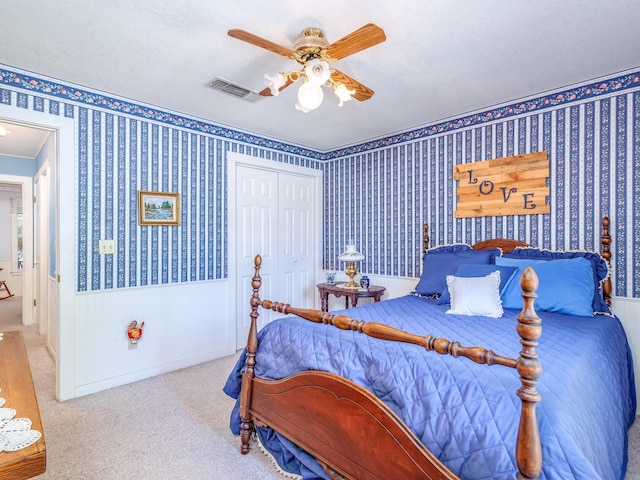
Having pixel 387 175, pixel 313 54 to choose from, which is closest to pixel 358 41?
pixel 313 54

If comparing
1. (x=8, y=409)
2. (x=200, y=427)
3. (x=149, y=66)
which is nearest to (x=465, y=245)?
(x=200, y=427)

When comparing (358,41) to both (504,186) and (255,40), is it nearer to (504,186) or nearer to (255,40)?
(255,40)

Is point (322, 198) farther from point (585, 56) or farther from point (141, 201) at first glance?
point (585, 56)

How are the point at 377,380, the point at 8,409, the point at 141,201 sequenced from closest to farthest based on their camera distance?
the point at 8,409 < the point at 377,380 < the point at 141,201

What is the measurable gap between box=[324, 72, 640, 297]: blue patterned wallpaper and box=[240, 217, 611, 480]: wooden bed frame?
2.11 m

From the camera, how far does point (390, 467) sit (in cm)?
134

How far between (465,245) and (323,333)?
2.02 metres

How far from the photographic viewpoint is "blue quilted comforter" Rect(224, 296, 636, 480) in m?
1.10

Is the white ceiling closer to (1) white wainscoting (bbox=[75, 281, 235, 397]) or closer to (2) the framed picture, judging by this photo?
(2) the framed picture

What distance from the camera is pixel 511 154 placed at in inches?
121

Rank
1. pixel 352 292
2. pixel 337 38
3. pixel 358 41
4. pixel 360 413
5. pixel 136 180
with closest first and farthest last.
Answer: pixel 360 413 → pixel 358 41 → pixel 337 38 → pixel 136 180 → pixel 352 292

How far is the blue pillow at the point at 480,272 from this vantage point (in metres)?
2.56

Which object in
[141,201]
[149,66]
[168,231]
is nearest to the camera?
[149,66]

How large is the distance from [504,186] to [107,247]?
3424mm
